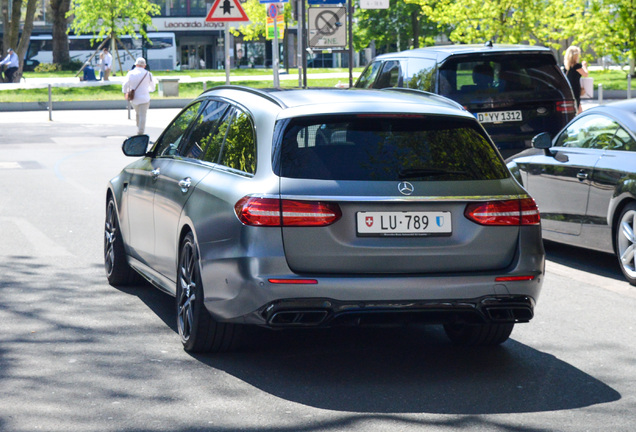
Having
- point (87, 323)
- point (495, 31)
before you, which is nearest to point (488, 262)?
point (87, 323)

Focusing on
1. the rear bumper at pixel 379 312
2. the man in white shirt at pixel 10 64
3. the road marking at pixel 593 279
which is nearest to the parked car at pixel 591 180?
the road marking at pixel 593 279

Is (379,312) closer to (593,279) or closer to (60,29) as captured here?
(593,279)

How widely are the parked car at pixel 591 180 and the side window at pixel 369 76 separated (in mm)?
4032

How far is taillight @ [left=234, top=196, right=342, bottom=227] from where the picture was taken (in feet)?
17.9

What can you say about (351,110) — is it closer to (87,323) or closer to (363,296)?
(363,296)

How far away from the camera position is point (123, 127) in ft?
96.4

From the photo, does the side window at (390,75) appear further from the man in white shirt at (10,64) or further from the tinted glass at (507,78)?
the man in white shirt at (10,64)

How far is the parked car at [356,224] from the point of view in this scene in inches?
215

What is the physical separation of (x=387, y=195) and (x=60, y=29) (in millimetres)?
58777

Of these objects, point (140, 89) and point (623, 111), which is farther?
point (140, 89)

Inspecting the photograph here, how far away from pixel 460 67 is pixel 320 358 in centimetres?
700

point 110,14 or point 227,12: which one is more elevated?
point 227,12

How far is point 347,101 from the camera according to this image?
5957 millimetres

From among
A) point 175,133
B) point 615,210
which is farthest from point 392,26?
point 175,133
